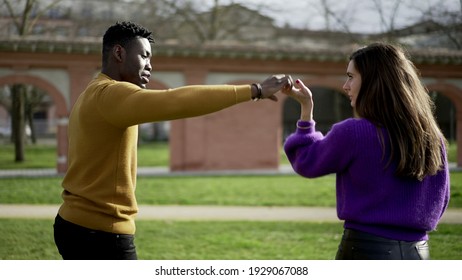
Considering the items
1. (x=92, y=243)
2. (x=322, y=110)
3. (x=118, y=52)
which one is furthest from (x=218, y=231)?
(x=322, y=110)

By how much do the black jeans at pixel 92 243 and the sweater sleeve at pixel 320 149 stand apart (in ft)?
2.48

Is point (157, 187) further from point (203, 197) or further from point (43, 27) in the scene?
point (43, 27)

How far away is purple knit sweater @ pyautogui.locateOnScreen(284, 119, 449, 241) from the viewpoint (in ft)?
6.91

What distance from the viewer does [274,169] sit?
16.6 metres

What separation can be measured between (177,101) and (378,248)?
88cm

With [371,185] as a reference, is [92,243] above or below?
below

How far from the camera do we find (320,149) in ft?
7.11

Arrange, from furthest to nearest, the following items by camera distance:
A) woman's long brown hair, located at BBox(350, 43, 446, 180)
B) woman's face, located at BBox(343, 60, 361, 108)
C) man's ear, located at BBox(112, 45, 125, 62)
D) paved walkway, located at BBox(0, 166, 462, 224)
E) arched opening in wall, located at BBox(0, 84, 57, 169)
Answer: arched opening in wall, located at BBox(0, 84, 57, 169)
paved walkway, located at BBox(0, 166, 462, 224)
man's ear, located at BBox(112, 45, 125, 62)
woman's face, located at BBox(343, 60, 361, 108)
woman's long brown hair, located at BBox(350, 43, 446, 180)

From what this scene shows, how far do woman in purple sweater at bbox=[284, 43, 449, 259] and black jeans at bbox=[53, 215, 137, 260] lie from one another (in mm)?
778

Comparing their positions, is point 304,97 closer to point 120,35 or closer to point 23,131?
point 120,35

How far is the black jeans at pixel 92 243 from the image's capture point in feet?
7.91

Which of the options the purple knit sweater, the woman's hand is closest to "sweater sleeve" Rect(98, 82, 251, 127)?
the woman's hand

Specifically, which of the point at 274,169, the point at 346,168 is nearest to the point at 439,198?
the point at 346,168

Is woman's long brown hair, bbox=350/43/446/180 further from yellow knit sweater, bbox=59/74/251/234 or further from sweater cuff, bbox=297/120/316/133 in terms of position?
yellow knit sweater, bbox=59/74/251/234
